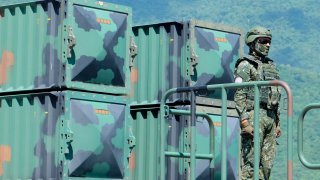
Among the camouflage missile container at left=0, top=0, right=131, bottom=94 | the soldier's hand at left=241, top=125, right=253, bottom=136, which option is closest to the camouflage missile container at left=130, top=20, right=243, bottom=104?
the camouflage missile container at left=0, top=0, right=131, bottom=94

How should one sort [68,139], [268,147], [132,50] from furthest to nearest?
[132,50], [68,139], [268,147]

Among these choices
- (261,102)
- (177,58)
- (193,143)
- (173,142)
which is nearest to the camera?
(193,143)

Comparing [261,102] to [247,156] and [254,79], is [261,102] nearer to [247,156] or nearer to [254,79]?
[254,79]

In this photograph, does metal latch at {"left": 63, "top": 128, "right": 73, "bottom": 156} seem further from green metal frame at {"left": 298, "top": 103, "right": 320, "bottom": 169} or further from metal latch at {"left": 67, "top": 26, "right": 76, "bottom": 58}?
green metal frame at {"left": 298, "top": 103, "right": 320, "bottom": 169}

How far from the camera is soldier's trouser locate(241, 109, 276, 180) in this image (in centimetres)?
1370

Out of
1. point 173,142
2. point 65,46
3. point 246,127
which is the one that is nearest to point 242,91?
point 246,127

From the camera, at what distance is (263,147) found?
14039 millimetres

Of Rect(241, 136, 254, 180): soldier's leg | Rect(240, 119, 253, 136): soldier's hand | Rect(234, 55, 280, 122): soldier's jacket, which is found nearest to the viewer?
Rect(240, 119, 253, 136): soldier's hand

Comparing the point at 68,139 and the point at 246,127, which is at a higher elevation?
the point at 246,127

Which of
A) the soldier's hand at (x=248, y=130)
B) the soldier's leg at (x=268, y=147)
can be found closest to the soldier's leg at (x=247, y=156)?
the soldier's hand at (x=248, y=130)

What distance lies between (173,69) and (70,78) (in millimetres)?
2333

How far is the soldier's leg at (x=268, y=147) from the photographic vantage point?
45.7 feet

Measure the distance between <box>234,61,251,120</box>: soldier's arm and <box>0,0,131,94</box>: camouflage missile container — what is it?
2.02 meters

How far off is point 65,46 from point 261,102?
265 centimetres
